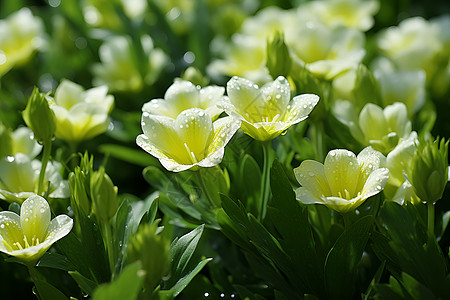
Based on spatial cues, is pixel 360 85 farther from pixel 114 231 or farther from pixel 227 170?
pixel 114 231

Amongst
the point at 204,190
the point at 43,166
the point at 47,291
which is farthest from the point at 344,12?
the point at 47,291

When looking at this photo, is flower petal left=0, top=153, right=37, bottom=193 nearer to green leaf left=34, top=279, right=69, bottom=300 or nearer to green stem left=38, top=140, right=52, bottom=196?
green stem left=38, top=140, right=52, bottom=196

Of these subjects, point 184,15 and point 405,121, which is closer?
point 405,121

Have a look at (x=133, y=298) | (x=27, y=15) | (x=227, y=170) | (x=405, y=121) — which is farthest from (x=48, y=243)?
(x=27, y=15)

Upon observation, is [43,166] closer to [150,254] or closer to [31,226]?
[31,226]

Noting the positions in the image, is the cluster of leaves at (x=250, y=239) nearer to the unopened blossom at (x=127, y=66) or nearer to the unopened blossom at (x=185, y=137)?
the unopened blossom at (x=185, y=137)
